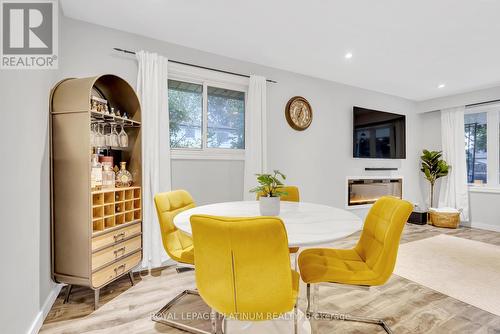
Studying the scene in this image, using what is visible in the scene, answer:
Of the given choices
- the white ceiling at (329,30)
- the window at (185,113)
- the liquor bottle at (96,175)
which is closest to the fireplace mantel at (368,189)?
the white ceiling at (329,30)

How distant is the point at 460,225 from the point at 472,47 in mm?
3487

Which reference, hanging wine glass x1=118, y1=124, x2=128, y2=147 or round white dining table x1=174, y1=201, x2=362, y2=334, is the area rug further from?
hanging wine glass x1=118, y1=124, x2=128, y2=147

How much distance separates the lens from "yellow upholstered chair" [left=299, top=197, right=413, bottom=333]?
147 centimetres

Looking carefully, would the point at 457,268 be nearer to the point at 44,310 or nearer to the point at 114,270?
the point at 114,270

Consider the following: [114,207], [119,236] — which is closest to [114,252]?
[119,236]

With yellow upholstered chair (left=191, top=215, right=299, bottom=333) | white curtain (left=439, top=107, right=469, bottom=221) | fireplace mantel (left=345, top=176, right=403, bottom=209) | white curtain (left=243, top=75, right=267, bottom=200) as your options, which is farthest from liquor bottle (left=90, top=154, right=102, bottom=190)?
white curtain (left=439, top=107, right=469, bottom=221)

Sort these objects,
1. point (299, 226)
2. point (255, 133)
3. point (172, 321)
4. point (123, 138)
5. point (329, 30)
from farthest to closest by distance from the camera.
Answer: point (255, 133), point (329, 30), point (123, 138), point (172, 321), point (299, 226)

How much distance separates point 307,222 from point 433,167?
4846 millimetres

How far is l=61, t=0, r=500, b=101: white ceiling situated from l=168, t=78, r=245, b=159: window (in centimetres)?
47

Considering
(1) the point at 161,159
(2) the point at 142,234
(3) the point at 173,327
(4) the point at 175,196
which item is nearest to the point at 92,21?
(1) the point at 161,159

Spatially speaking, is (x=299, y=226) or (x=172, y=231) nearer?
(x=299, y=226)

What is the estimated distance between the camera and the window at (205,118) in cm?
309

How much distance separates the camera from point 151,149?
8.84ft

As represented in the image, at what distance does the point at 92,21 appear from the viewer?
2.51m
